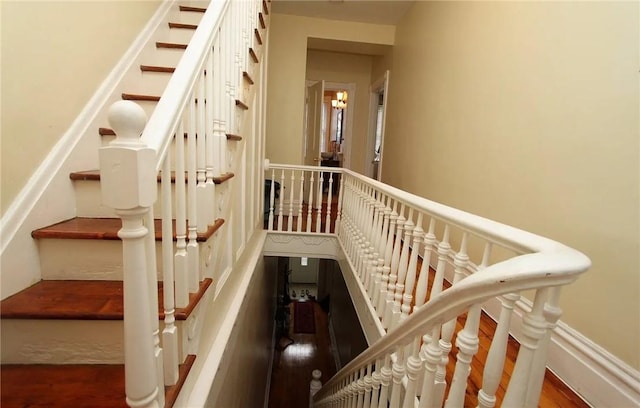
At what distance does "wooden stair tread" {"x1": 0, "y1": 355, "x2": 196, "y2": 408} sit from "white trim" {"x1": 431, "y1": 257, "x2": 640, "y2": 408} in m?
1.43

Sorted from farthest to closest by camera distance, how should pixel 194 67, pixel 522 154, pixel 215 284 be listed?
pixel 522 154, pixel 215 284, pixel 194 67

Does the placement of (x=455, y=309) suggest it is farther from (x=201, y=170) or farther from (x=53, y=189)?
(x=53, y=189)

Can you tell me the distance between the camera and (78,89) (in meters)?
1.51

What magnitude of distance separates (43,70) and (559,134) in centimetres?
238

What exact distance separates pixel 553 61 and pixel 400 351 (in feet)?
5.30

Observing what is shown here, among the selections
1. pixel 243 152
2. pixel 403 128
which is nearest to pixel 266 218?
pixel 243 152

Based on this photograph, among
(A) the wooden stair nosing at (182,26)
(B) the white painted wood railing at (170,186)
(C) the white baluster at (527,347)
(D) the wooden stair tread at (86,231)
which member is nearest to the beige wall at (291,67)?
(A) the wooden stair nosing at (182,26)

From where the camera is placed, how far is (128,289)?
2.06ft

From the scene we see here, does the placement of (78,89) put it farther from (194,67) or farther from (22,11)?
(194,67)

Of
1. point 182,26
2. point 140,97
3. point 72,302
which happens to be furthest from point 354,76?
point 72,302

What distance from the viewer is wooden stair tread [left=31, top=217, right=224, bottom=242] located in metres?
1.15

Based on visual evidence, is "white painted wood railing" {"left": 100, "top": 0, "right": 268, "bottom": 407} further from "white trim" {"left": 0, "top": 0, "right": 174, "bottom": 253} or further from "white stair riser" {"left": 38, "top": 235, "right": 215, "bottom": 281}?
"white trim" {"left": 0, "top": 0, "right": 174, "bottom": 253}

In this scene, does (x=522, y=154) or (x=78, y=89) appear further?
(x=522, y=154)

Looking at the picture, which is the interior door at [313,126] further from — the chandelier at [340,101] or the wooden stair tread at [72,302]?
the wooden stair tread at [72,302]
